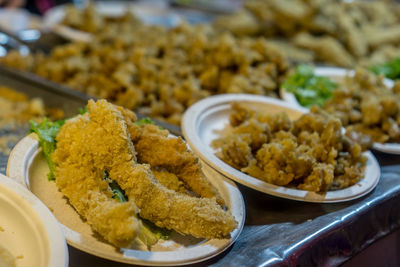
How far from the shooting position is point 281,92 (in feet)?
9.68

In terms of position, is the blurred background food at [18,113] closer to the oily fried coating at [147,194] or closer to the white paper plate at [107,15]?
the white paper plate at [107,15]

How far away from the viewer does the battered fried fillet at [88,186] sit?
1.22 m

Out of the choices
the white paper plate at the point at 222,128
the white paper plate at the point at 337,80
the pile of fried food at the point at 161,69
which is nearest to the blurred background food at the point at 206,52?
the pile of fried food at the point at 161,69

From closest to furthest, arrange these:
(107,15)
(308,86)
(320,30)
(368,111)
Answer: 1. (368,111)
2. (308,86)
3. (320,30)
4. (107,15)

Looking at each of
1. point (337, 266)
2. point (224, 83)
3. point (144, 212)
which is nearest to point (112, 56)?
point (224, 83)

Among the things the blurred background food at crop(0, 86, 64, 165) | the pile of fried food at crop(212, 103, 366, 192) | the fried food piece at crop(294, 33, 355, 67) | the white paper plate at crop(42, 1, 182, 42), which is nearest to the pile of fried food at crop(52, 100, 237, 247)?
the pile of fried food at crop(212, 103, 366, 192)

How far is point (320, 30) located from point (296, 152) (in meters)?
2.80

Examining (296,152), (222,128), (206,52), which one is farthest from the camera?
(206,52)

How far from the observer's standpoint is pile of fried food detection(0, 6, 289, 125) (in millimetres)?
2758

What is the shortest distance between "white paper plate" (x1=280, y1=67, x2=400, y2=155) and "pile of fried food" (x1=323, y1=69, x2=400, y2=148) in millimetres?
52

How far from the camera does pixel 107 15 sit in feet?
15.0

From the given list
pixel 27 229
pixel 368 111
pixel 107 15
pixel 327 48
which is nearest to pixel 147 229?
Answer: pixel 27 229

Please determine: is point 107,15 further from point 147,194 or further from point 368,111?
point 147,194

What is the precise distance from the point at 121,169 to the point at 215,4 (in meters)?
5.48
